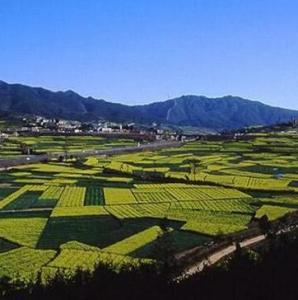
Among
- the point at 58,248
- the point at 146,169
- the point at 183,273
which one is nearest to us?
the point at 183,273

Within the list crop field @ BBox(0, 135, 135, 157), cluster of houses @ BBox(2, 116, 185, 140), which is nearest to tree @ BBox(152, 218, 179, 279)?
crop field @ BBox(0, 135, 135, 157)

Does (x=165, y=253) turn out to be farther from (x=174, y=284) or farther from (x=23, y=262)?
(x=174, y=284)

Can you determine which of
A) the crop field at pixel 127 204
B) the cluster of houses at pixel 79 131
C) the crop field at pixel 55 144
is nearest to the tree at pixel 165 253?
the crop field at pixel 127 204

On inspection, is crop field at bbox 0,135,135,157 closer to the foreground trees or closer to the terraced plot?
the terraced plot

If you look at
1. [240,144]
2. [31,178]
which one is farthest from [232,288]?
[240,144]

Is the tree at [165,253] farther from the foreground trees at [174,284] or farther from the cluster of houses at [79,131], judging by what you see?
the cluster of houses at [79,131]

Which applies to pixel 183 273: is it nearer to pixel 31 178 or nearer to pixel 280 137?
pixel 31 178

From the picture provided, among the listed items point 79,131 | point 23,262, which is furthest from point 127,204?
point 79,131

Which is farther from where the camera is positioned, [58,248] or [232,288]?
[58,248]
